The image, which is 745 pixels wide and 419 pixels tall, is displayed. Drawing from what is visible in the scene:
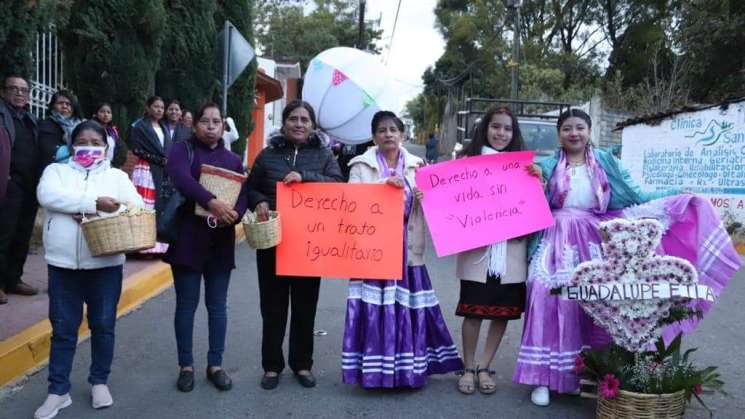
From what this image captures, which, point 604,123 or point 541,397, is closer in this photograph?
point 541,397

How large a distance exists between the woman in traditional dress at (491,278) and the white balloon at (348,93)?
2152mm

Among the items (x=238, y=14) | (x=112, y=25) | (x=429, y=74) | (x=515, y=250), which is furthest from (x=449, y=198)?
(x=429, y=74)

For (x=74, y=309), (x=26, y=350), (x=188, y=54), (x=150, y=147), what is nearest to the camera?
(x=74, y=309)

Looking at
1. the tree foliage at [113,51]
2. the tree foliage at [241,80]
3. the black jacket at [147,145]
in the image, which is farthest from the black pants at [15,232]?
the tree foliage at [241,80]

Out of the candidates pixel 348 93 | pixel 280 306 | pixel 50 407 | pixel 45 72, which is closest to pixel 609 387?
pixel 280 306

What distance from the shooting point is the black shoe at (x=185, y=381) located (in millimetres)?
4258

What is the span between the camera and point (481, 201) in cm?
427

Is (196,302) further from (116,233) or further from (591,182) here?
(591,182)

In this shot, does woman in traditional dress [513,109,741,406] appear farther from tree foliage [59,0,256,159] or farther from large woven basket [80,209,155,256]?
tree foliage [59,0,256,159]

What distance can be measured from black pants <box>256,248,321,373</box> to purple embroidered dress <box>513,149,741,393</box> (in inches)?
51.2

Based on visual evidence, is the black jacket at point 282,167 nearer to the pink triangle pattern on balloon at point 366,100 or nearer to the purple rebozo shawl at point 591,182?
the purple rebozo shawl at point 591,182

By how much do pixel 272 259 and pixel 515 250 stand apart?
4.77 feet

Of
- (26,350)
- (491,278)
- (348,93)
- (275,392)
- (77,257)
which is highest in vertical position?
(348,93)

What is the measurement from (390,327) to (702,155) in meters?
8.50
